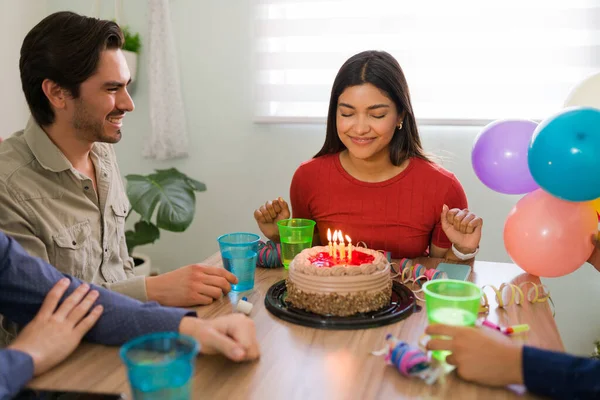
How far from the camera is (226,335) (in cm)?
115

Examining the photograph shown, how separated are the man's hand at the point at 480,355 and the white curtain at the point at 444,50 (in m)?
2.02

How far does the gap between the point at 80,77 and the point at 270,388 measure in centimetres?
117

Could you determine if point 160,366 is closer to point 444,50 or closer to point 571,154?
point 571,154

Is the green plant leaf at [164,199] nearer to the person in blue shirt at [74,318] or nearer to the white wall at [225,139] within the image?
the white wall at [225,139]

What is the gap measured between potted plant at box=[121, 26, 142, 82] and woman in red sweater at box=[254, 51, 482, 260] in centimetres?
156

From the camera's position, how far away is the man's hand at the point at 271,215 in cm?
189

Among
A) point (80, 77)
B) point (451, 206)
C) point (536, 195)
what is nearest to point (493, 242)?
point (451, 206)

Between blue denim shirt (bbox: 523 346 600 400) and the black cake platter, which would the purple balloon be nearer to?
the black cake platter

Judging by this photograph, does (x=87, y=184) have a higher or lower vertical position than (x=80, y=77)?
lower

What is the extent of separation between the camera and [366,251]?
4.97ft

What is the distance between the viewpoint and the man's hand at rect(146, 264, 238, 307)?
1413 millimetres

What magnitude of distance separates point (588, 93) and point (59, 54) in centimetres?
163

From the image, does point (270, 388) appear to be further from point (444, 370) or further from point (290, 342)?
point (444, 370)

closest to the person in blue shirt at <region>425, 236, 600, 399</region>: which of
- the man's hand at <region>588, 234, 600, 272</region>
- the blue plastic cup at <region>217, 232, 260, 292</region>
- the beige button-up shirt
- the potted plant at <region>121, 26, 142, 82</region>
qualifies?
the blue plastic cup at <region>217, 232, 260, 292</region>
